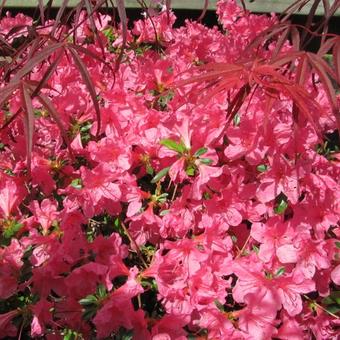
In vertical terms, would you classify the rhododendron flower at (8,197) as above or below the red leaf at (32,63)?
below

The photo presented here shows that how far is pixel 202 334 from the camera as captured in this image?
4.60 ft

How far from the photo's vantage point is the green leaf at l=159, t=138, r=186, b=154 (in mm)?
1412

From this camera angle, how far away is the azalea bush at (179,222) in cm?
135

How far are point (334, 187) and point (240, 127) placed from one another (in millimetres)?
264

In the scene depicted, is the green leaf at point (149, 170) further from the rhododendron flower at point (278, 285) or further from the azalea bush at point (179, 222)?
the rhododendron flower at point (278, 285)

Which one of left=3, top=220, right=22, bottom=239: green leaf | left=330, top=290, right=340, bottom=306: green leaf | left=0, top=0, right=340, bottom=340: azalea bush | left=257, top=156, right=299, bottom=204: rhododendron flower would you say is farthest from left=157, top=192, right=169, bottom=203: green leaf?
left=330, top=290, right=340, bottom=306: green leaf

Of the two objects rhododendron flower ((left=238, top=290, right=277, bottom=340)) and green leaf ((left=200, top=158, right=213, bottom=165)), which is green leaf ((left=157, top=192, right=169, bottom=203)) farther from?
rhododendron flower ((left=238, top=290, right=277, bottom=340))

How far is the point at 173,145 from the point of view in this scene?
141cm

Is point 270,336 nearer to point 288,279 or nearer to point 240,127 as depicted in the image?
point 288,279

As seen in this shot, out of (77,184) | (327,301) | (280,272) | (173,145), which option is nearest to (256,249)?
(280,272)

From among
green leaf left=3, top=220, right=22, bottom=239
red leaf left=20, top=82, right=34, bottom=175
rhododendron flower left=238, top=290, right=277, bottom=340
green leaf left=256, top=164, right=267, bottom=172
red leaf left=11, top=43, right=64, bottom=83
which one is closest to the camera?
red leaf left=20, top=82, right=34, bottom=175

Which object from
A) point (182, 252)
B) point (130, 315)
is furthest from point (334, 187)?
point (130, 315)

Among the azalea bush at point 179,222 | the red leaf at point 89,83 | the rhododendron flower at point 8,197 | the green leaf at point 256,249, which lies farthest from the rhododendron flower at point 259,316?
the rhododendron flower at point 8,197

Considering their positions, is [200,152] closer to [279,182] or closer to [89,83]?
[279,182]
